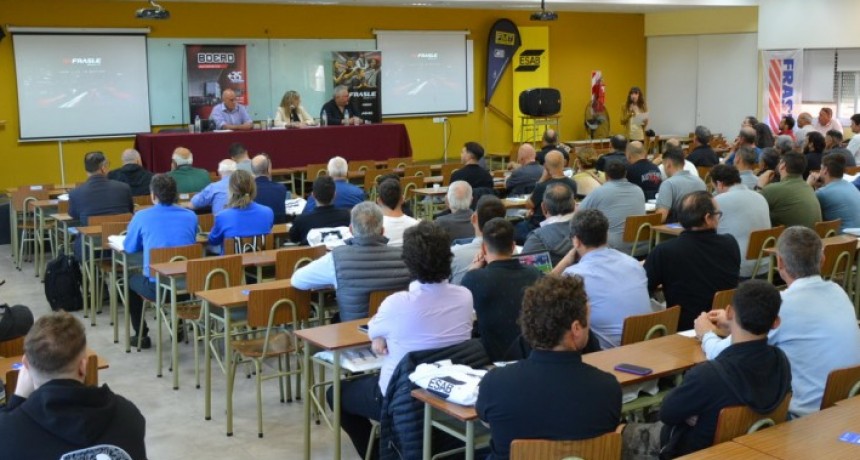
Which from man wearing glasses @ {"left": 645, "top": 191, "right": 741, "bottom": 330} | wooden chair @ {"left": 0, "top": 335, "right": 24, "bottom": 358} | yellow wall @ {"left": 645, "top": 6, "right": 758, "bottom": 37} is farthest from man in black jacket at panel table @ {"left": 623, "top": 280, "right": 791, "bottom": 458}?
yellow wall @ {"left": 645, "top": 6, "right": 758, "bottom": 37}

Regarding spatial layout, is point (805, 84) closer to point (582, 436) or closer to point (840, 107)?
point (840, 107)

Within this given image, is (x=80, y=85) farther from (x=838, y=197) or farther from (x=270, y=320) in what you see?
(x=838, y=197)

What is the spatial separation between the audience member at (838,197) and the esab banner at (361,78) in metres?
8.59

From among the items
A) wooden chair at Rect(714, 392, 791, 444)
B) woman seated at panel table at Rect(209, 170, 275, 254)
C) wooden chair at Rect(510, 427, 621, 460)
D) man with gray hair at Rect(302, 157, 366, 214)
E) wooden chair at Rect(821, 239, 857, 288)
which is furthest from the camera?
man with gray hair at Rect(302, 157, 366, 214)

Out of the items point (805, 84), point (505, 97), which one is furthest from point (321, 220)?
point (805, 84)

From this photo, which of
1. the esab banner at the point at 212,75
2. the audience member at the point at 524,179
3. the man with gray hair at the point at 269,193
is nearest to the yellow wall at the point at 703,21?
the esab banner at the point at 212,75

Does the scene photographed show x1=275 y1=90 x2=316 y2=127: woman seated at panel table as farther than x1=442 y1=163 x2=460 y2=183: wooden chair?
Yes

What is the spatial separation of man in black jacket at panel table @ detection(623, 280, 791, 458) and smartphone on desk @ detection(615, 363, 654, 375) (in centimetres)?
41

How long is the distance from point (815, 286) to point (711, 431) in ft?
3.16

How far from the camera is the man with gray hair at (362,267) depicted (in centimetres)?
518

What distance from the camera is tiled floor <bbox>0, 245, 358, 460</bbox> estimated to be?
5.40 meters

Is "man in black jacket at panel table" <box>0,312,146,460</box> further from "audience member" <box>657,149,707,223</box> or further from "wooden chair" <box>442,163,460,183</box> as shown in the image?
"wooden chair" <box>442,163,460,183</box>

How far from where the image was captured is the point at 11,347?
4.35 m

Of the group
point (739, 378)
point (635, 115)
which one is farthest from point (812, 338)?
point (635, 115)
